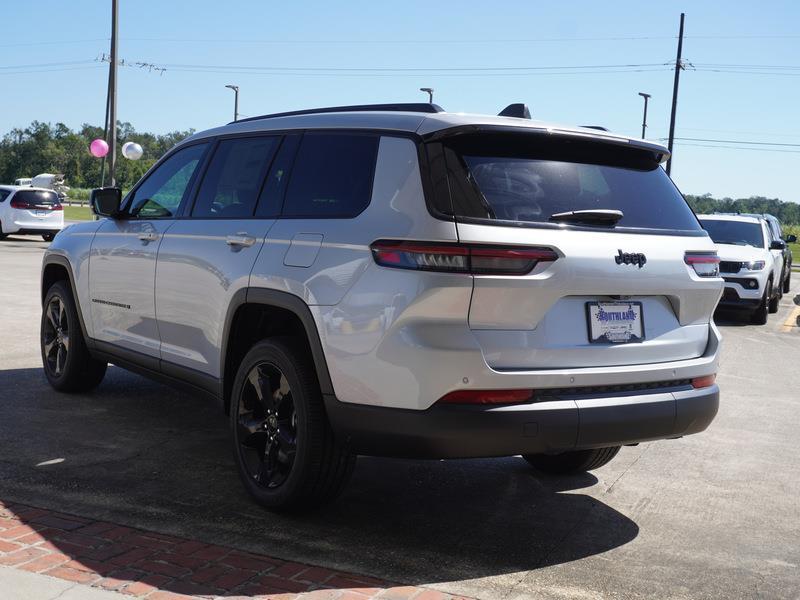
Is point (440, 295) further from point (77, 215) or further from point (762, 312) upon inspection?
point (77, 215)

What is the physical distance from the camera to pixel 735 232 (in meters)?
16.9

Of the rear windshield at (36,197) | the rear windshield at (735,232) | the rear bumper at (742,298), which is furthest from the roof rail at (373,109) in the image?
the rear windshield at (36,197)

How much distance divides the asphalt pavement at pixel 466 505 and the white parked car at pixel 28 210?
21.1 metres

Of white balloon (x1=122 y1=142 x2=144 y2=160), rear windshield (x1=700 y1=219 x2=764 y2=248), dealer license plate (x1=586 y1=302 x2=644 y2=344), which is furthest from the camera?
white balloon (x1=122 y1=142 x2=144 y2=160)

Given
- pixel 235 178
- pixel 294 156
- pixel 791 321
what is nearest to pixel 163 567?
pixel 294 156

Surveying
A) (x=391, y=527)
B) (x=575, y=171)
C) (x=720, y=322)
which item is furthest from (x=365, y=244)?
(x=720, y=322)

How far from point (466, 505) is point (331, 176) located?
1773 mm

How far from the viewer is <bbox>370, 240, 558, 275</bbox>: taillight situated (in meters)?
3.92

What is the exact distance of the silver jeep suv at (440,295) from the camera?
3.95 metres

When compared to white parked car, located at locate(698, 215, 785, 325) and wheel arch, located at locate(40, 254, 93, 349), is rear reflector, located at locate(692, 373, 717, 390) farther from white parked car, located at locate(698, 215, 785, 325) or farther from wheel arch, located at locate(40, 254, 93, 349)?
white parked car, located at locate(698, 215, 785, 325)

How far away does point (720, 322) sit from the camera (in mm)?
15492

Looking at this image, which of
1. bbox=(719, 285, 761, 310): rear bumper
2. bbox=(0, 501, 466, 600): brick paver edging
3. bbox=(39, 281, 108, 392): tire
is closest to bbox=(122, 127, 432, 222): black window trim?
bbox=(39, 281, 108, 392): tire

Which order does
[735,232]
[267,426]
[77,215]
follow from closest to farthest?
1. [267,426]
2. [735,232]
3. [77,215]

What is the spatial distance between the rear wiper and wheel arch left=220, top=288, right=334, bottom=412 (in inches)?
45.7
